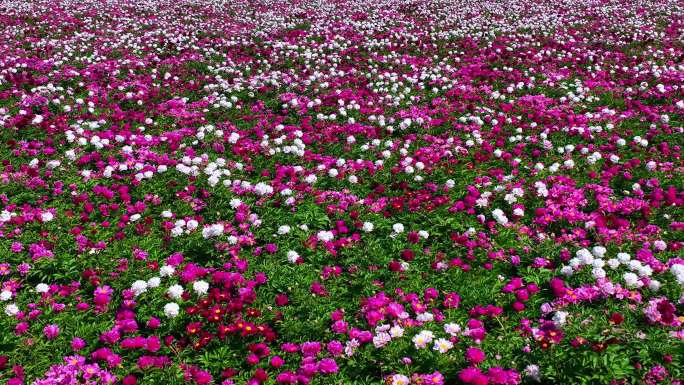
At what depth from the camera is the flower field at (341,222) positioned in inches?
165

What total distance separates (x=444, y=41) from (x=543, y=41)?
3.41 metres

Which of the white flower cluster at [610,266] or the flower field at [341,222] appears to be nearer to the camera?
the flower field at [341,222]

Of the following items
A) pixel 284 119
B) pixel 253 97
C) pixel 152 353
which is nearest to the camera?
pixel 152 353

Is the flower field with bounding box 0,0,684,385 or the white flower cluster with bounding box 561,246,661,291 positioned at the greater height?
the white flower cluster with bounding box 561,246,661,291

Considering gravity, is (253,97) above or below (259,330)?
below

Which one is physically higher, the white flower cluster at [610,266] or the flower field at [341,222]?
the white flower cluster at [610,266]

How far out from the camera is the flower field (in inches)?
165

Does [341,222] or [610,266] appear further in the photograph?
[341,222]

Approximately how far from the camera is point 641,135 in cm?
889

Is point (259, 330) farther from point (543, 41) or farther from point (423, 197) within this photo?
point (543, 41)

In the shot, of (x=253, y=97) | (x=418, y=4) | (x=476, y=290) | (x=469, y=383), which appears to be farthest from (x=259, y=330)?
(x=418, y=4)

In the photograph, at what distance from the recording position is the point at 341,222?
6145mm

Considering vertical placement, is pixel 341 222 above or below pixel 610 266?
below

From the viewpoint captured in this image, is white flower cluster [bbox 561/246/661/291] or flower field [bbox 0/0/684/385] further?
white flower cluster [bbox 561/246/661/291]
